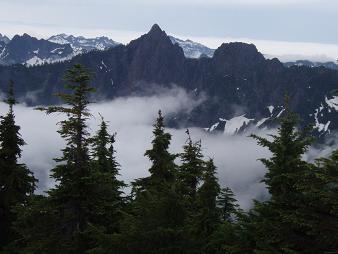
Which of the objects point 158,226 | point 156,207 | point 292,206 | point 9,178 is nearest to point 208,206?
point 9,178

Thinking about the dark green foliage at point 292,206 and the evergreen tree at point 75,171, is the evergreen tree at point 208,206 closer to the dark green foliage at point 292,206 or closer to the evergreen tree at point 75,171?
the evergreen tree at point 75,171

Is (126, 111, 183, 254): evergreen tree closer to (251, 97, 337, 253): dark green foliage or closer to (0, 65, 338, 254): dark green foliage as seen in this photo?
(0, 65, 338, 254): dark green foliage

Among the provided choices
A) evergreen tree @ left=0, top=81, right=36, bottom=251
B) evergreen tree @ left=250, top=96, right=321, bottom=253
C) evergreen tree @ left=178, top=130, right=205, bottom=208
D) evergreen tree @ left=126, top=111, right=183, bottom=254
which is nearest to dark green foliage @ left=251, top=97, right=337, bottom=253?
evergreen tree @ left=250, top=96, right=321, bottom=253

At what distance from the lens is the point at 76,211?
19.7 m

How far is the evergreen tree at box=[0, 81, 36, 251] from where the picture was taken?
998 inches

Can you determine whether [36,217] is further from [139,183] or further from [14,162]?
[139,183]

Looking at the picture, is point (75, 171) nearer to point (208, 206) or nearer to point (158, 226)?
point (158, 226)

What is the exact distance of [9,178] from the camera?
2536 centimetres

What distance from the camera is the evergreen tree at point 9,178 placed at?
998 inches

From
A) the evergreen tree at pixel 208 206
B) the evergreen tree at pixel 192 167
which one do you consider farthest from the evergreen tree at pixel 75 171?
the evergreen tree at pixel 192 167

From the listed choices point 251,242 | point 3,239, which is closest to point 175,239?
point 251,242

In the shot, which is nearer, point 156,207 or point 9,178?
point 156,207

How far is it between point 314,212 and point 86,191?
995 centimetres

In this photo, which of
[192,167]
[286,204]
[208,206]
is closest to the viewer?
[286,204]
